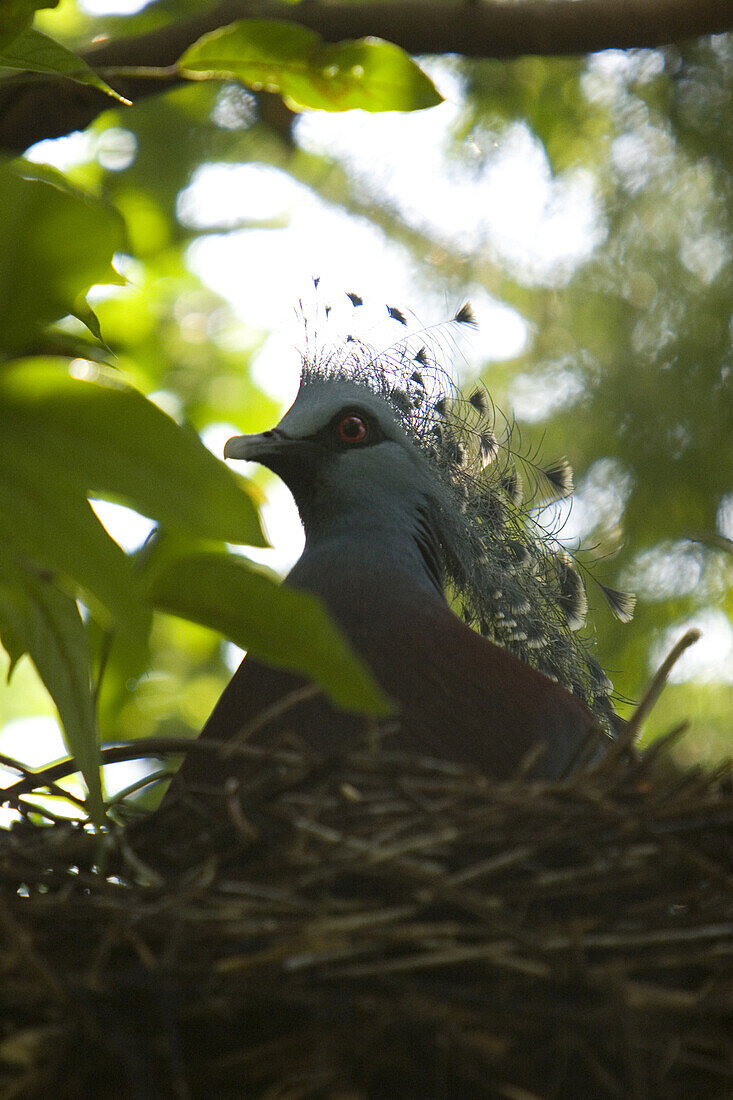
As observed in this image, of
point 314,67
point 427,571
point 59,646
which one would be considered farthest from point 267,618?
point 427,571

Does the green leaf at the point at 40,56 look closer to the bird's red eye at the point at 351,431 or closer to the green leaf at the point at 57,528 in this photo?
the green leaf at the point at 57,528

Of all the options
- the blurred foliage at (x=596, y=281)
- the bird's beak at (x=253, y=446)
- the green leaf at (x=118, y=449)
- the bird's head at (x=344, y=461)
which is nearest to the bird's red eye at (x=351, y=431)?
the bird's head at (x=344, y=461)

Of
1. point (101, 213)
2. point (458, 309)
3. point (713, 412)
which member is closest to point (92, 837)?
point (101, 213)

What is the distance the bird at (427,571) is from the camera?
5.90 ft

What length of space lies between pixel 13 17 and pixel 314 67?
1.62 feet

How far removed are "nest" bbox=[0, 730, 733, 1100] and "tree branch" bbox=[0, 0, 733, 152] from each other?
5.90 ft

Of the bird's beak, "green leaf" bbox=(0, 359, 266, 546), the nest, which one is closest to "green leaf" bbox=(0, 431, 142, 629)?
"green leaf" bbox=(0, 359, 266, 546)

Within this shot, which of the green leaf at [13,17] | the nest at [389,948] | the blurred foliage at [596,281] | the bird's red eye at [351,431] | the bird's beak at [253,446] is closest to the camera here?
the nest at [389,948]

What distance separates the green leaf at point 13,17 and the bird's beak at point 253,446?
1.14 m

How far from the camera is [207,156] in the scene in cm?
383

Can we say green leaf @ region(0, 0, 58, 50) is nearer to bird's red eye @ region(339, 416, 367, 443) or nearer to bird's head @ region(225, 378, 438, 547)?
bird's head @ region(225, 378, 438, 547)

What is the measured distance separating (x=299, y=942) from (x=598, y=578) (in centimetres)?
213

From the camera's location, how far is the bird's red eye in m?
2.51

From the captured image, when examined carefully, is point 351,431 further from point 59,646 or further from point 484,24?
point 59,646
